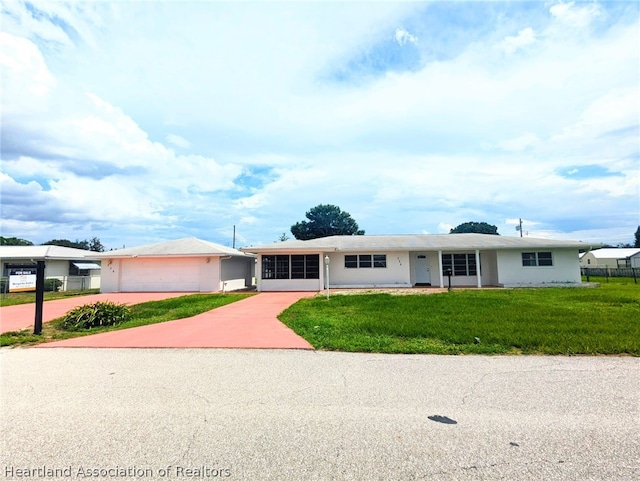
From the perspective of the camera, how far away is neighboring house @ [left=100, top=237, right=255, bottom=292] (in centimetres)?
2161

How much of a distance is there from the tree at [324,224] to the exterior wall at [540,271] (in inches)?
1106

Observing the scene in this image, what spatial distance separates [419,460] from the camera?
287 centimetres

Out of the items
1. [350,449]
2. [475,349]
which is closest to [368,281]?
[475,349]

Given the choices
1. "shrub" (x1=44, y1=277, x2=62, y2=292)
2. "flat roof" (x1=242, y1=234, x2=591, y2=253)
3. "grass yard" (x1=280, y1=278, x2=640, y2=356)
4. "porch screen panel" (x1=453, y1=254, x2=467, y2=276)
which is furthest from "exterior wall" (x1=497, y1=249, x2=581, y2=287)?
"shrub" (x1=44, y1=277, x2=62, y2=292)

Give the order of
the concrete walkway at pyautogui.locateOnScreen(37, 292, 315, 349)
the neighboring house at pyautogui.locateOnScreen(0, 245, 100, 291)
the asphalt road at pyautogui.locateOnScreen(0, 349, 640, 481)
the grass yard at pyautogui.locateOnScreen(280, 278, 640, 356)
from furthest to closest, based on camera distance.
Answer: the neighboring house at pyautogui.locateOnScreen(0, 245, 100, 291), the concrete walkway at pyautogui.locateOnScreen(37, 292, 315, 349), the grass yard at pyautogui.locateOnScreen(280, 278, 640, 356), the asphalt road at pyautogui.locateOnScreen(0, 349, 640, 481)

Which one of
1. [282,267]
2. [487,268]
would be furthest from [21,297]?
[487,268]

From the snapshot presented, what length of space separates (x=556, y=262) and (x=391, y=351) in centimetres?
1885

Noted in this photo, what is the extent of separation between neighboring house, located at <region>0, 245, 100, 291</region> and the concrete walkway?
18.7m

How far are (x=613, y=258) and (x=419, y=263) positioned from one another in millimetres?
41674

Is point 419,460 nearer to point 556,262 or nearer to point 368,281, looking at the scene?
point 368,281

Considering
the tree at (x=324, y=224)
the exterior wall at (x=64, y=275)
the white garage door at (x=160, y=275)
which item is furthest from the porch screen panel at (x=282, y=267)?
the tree at (x=324, y=224)

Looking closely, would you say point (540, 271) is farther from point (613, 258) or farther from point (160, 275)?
point (613, 258)

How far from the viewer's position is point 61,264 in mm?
27391

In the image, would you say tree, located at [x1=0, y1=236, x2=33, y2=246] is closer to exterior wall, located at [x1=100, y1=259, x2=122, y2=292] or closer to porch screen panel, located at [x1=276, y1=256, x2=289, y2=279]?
exterior wall, located at [x1=100, y1=259, x2=122, y2=292]
